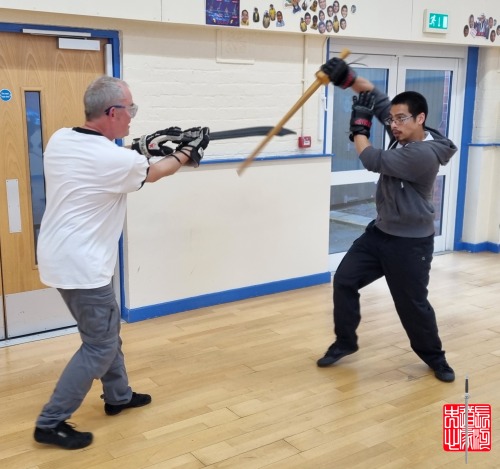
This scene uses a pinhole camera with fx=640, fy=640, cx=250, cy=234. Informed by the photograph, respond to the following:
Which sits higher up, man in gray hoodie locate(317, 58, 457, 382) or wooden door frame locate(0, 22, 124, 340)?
wooden door frame locate(0, 22, 124, 340)

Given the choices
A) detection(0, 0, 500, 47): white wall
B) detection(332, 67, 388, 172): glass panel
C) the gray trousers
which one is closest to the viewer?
the gray trousers

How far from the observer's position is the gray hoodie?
329 cm

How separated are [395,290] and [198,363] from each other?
1.22m

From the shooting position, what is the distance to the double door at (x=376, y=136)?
566cm

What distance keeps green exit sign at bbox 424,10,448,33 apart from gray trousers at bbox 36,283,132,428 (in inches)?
161

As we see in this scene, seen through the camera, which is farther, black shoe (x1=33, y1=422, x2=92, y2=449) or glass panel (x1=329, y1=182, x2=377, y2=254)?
glass panel (x1=329, y1=182, x2=377, y2=254)

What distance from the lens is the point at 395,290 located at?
11.6 ft

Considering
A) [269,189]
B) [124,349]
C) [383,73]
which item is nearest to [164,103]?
[269,189]

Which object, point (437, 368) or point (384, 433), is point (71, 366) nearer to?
point (384, 433)

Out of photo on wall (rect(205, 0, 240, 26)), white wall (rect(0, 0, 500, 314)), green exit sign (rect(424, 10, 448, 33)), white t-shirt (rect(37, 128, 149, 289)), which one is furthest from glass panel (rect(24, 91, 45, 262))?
green exit sign (rect(424, 10, 448, 33))

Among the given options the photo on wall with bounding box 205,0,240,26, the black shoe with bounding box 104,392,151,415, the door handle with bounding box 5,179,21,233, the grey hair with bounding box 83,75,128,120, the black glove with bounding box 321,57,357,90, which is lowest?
the black shoe with bounding box 104,392,151,415

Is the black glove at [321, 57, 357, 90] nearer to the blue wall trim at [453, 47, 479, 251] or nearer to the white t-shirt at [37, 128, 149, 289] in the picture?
the white t-shirt at [37, 128, 149, 289]

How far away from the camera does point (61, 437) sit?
2811 millimetres

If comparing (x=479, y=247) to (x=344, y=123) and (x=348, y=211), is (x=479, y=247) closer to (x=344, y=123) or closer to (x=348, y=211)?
(x=348, y=211)
